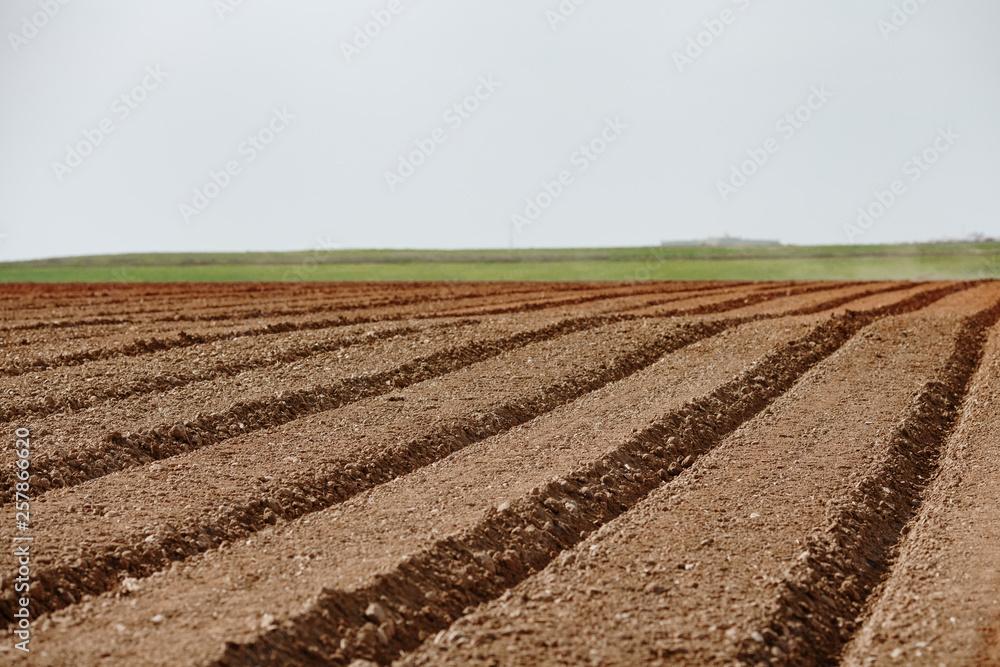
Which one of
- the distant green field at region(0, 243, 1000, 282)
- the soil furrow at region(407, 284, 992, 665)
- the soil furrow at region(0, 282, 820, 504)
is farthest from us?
the distant green field at region(0, 243, 1000, 282)

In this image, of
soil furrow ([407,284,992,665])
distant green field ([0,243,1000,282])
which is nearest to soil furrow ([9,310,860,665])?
soil furrow ([407,284,992,665])

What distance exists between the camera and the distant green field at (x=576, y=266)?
41.4 meters

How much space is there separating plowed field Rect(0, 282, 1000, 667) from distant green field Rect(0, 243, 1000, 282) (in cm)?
2738

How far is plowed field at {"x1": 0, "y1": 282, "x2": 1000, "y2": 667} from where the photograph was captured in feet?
16.4

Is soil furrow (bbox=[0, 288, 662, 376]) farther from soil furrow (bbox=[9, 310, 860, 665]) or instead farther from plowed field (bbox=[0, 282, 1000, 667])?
soil furrow (bbox=[9, 310, 860, 665])

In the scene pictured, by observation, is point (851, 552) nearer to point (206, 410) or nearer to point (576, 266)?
point (206, 410)

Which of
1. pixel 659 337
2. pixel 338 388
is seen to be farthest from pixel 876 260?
pixel 338 388

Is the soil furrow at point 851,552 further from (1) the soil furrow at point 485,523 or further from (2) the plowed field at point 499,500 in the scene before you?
(1) the soil furrow at point 485,523

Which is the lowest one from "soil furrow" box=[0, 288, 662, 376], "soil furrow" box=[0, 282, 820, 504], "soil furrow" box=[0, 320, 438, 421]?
"soil furrow" box=[0, 282, 820, 504]

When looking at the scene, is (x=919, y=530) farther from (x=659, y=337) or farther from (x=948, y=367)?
(x=659, y=337)

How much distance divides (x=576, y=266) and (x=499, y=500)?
42.5 m

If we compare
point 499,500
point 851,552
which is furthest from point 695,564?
point 499,500

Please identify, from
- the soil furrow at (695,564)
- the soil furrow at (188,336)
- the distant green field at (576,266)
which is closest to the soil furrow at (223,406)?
the soil furrow at (188,336)

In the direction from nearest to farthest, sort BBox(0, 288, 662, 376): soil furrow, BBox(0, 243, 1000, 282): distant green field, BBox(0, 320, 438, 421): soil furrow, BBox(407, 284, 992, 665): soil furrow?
BBox(407, 284, 992, 665): soil furrow < BBox(0, 320, 438, 421): soil furrow < BBox(0, 288, 662, 376): soil furrow < BBox(0, 243, 1000, 282): distant green field
